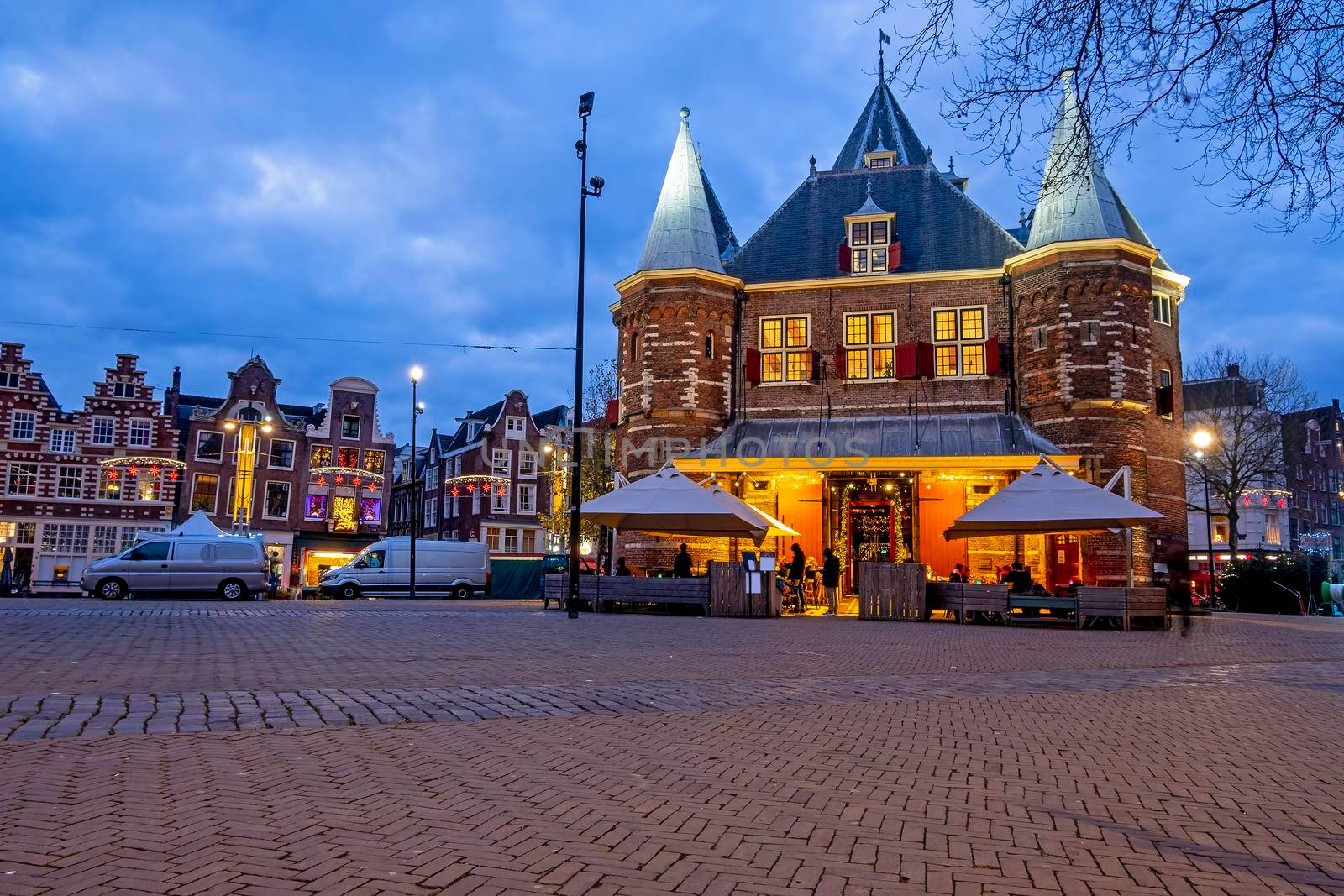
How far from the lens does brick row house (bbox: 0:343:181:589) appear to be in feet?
151

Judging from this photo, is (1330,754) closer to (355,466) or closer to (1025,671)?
(1025,671)

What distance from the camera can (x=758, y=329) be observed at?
2925 centimetres

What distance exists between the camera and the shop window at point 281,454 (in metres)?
50.0

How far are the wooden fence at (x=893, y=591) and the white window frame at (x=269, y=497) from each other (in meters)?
38.0

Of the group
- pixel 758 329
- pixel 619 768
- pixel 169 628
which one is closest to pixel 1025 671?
pixel 619 768

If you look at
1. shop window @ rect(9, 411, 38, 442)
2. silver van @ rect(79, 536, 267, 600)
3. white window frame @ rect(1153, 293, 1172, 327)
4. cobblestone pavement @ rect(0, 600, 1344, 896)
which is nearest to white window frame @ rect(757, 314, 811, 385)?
white window frame @ rect(1153, 293, 1172, 327)

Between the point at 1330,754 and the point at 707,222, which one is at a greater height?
the point at 707,222

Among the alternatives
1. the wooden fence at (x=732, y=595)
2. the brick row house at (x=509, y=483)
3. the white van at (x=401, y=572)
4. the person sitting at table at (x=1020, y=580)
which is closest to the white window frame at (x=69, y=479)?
the brick row house at (x=509, y=483)

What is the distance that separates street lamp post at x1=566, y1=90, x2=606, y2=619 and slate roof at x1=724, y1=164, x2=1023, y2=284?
31.7 ft

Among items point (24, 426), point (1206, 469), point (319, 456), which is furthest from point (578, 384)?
point (24, 426)

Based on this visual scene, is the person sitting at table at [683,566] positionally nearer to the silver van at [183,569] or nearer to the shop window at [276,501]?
the silver van at [183,569]

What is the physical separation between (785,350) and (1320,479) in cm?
5658

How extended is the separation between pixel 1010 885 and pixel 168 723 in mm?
5050

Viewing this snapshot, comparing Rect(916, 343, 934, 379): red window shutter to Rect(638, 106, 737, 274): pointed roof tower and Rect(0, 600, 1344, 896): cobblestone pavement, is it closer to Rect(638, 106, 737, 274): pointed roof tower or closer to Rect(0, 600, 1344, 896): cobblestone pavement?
Rect(638, 106, 737, 274): pointed roof tower
